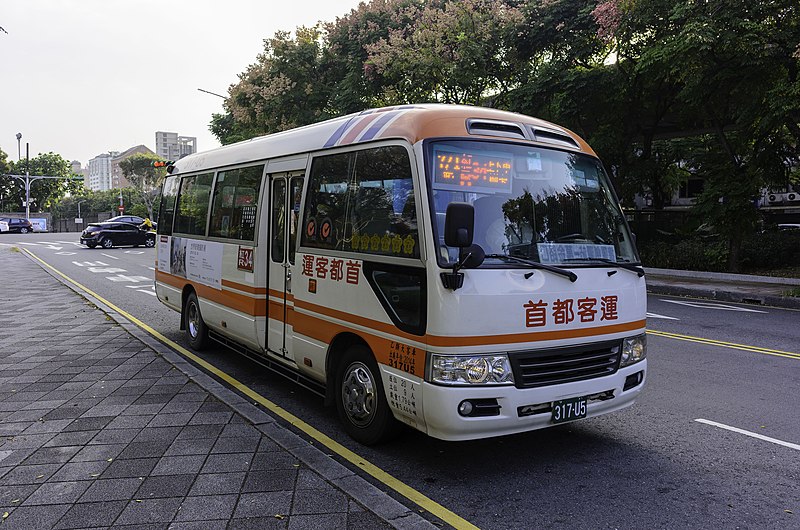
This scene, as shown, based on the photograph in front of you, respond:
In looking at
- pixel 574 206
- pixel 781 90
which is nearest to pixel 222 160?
pixel 574 206

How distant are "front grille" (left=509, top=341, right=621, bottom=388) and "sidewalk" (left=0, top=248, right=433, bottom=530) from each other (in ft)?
3.83

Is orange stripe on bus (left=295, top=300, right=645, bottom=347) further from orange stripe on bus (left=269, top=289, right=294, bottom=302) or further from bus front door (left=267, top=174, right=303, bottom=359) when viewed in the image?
bus front door (left=267, top=174, right=303, bottom=359)

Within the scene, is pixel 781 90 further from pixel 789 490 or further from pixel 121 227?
pixel 121 227

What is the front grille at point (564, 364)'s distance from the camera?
409 centimetres

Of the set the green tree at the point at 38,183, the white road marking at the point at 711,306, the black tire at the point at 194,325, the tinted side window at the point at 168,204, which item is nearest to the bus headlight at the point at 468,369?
the black tire at the point at 194,325

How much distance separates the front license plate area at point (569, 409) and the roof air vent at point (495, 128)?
6.37ft

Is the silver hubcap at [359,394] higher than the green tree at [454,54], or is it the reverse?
the green tree at [454,54]

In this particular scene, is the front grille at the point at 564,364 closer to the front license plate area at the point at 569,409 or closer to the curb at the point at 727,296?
the front license plate area at the point at 569,409

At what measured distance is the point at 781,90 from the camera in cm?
1358

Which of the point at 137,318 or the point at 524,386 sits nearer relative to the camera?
the point at 524,386

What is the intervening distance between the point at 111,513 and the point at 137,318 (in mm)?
7901

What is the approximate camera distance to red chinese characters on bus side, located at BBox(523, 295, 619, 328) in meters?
4.14

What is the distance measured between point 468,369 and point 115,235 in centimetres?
3244

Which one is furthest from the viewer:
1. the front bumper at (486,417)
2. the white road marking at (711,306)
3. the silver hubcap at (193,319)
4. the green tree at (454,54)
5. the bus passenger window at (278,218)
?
the green tree at (454,54)
